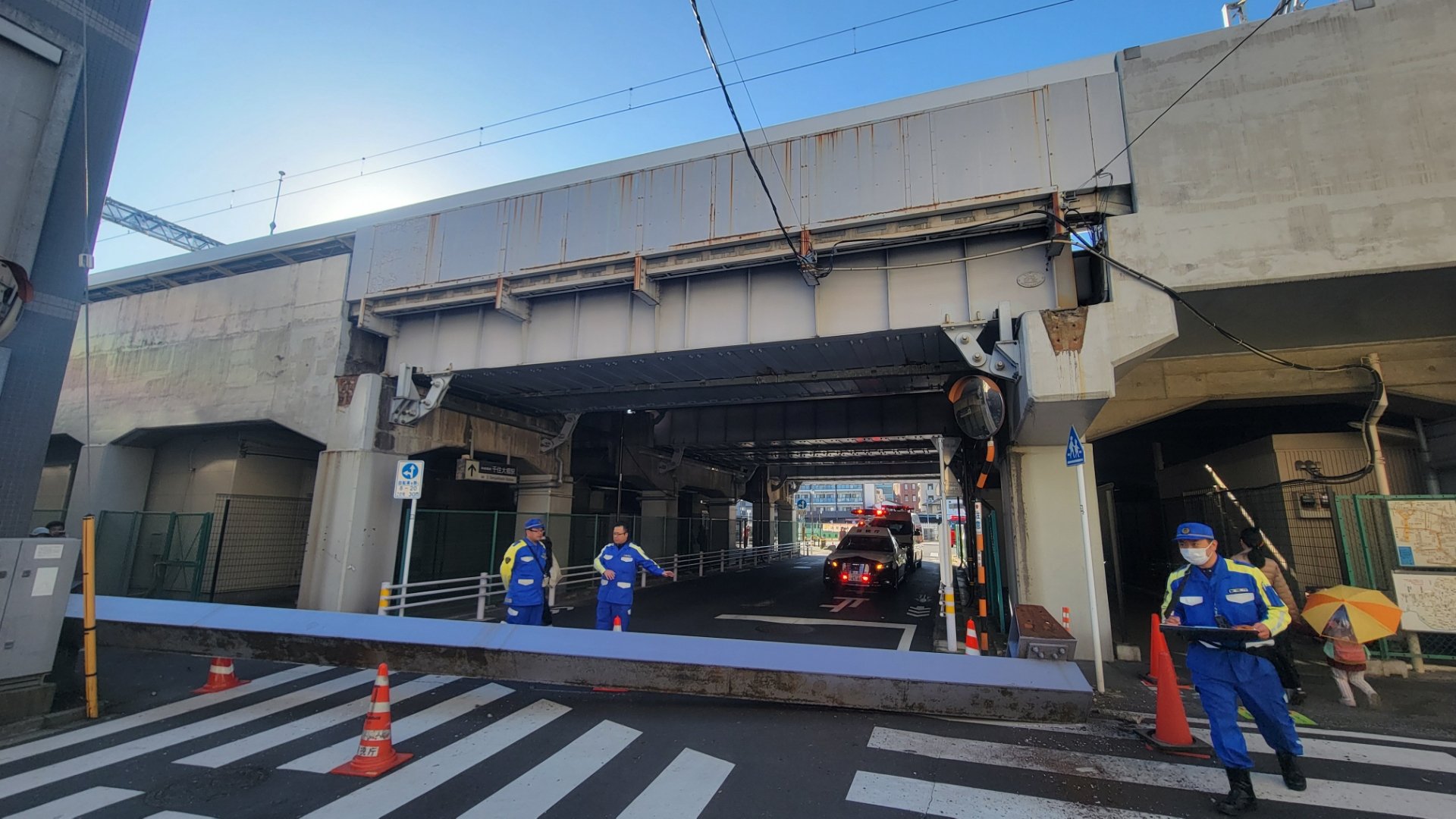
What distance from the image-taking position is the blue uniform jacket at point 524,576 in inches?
311

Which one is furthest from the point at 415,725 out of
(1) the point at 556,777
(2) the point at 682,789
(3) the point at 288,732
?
(2) the point at 682,789

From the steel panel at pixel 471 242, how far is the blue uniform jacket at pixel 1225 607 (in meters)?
12.5

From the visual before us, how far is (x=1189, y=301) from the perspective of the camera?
903 cm

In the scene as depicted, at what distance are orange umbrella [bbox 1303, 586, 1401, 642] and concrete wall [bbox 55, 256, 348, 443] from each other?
57.5 ft

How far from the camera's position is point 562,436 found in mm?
19188

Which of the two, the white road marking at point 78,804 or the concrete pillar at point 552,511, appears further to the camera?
the concrete pillar at point 552,511

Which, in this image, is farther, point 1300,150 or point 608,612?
point 1300,150

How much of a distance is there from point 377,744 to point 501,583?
434 inches

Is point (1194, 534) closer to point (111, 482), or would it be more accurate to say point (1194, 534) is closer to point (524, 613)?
point (524, 613)

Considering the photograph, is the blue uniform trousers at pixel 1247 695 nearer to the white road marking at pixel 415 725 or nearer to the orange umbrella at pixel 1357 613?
the orange umbrella at pixel 1357 613

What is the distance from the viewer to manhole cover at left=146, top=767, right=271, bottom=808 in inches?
164

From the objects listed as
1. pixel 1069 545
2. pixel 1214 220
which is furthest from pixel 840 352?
pixel 1214 220

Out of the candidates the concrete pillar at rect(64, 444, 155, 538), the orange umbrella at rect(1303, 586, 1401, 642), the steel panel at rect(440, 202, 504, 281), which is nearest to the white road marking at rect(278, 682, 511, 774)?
the steel panel at rect(440, 202, 504, 281)

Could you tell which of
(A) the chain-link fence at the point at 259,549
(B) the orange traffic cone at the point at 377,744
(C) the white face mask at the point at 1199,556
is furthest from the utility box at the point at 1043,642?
(A) the chain-link fence at the point at 259,549
